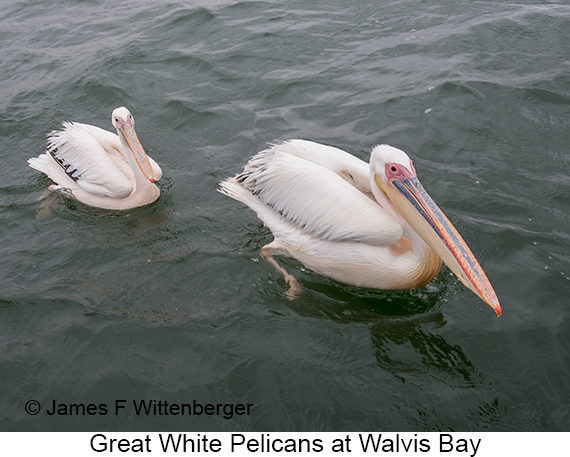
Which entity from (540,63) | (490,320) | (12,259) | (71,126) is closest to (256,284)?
(490,320)

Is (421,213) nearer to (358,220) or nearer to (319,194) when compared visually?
(358,220)

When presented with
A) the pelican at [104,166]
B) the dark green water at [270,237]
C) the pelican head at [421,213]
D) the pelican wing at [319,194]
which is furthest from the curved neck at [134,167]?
the pelican head at [421,213]

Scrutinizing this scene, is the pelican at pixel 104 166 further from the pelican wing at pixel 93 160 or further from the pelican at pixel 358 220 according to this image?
the pelican at pixel 358 220

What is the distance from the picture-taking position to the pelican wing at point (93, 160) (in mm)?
4891

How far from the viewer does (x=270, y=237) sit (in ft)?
14.8

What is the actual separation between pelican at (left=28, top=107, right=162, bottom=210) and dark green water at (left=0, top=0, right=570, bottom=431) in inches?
6.2

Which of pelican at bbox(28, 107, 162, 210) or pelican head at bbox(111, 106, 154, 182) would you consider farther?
pelican at bbox(28, 107, 162, 210)

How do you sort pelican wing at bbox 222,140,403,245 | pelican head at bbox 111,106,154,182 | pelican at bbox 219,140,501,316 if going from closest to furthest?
pelican at bbox 219,140,501,316 < pelican wing at bbox 222,140,403,245 < pelican head at bbox 111,106,154,182

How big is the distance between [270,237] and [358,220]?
1.00 metres

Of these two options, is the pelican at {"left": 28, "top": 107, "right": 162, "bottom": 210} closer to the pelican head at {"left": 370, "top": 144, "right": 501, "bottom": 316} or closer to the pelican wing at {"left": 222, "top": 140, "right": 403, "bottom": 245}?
the pelican wing at {"left": 222, "top": 140, "right": 403, "bottom": 245}

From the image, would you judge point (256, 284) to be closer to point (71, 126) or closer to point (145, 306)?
point (145, 306)

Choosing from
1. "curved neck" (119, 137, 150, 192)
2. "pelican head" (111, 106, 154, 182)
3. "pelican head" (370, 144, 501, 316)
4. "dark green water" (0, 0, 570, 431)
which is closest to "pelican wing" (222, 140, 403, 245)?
"pelican head" (370, 144, 501, 316)

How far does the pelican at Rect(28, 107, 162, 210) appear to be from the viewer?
4.80 meters

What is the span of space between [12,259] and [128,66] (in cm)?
364
